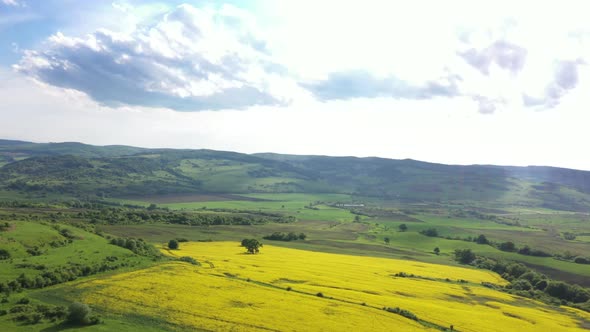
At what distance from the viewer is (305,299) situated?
76.0m

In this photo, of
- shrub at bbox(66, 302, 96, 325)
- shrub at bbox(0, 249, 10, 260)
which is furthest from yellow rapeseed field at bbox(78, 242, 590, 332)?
shrub at bbox(0, 249, 10, 260)

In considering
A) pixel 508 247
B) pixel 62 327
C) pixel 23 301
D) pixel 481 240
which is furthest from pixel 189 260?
pixel 481 240

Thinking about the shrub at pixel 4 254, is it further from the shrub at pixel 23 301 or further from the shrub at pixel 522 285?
the shrub at pixel 522 285

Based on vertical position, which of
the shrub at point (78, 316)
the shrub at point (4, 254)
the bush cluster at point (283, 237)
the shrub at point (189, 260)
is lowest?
the bush cluster at point (283, 237)

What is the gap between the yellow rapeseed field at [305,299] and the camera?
6288 centimetres

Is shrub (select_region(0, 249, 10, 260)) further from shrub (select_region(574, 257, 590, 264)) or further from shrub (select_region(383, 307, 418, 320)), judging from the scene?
shrub (select_region(574, 257, 590, 264))

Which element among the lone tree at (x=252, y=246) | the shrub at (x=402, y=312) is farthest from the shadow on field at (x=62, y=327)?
the lone tree at (x=252, y=246)

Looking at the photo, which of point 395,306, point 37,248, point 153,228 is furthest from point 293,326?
point 153,228

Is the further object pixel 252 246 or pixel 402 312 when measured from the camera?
pixel 252 246

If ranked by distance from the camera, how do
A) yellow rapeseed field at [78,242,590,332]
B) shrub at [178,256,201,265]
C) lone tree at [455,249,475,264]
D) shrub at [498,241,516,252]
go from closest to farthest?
yellow rapeseed field at [78,242,590,332] < shrub at [178,256,201,265] < lone tree at [455,249,475,264] < shrub at [498,241,516,252]

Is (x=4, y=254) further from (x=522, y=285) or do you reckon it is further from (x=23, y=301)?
(x=522, y=285)

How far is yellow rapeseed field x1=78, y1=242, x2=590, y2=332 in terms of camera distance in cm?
6288

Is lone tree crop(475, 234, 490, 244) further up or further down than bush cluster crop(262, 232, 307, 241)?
further up

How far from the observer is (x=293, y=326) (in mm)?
60406
